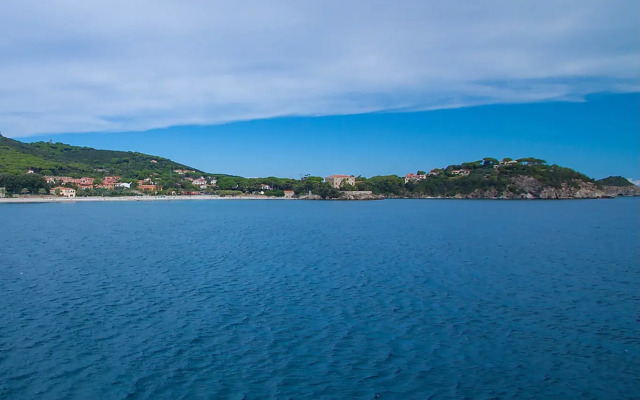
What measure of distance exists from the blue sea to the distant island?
107172mm

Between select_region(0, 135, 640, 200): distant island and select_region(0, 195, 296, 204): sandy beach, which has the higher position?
select_region(0, 135, 640, 200): distant island

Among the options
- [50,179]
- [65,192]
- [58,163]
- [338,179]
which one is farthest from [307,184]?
[58,163]

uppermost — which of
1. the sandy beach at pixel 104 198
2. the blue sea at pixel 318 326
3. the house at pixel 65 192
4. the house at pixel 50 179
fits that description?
the house at pixel 50 179

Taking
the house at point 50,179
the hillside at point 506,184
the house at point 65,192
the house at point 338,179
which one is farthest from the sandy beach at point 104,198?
the hillside at point 506,184

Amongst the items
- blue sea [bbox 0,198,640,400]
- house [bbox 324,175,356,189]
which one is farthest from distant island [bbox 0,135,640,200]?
blue sea [bbox 0,198,640,400]

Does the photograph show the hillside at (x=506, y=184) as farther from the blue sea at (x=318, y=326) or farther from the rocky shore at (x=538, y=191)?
the blue sea at (x=318, y=326)

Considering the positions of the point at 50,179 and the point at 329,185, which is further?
the point at 329,185

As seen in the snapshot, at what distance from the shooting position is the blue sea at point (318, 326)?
32.6ft

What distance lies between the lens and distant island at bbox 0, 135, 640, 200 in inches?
4870

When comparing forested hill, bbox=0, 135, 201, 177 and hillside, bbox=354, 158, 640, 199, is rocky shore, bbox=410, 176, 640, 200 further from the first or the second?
forested hill, bbox=0, 135, 201, 177

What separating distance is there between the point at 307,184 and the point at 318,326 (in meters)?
137

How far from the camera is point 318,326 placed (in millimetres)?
13680

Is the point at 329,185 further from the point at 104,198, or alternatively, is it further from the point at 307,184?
the point at 104,198

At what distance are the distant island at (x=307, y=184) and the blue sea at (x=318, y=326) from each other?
10717 centimetres
